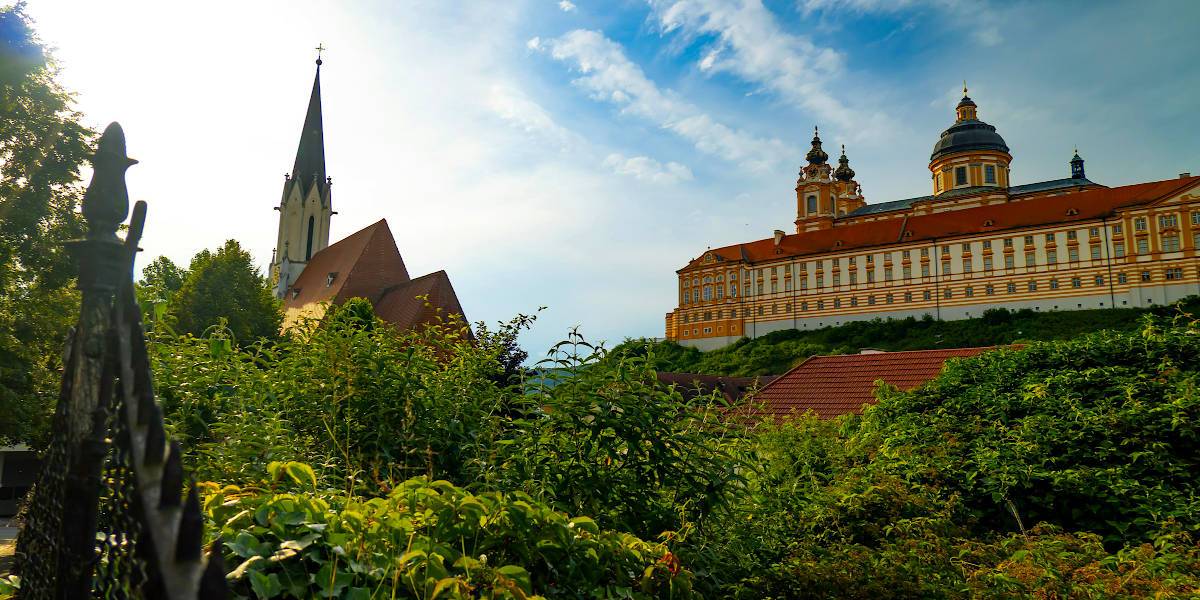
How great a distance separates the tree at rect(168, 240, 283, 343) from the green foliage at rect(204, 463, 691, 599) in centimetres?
2964

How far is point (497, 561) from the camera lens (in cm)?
232

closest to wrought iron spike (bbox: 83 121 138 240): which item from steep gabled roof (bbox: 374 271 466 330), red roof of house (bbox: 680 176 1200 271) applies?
steep gabled roof (bbox: 374 271 466 330)

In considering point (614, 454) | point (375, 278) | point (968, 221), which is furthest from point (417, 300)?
point (968, 221)

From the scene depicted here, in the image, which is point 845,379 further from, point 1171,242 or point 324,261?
point 1171,242

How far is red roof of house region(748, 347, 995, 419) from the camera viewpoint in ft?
46.5

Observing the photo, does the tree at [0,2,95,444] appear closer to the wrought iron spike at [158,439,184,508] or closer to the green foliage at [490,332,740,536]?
the green foliage at [490,332,740,536]

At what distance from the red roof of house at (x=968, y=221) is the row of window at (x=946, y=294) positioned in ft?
16.5

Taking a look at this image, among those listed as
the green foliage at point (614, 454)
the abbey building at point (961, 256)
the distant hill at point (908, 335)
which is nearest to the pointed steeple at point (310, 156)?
the distant hill at point (908, 335)

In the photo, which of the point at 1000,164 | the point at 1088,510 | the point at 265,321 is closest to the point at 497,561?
the point at 1088,510

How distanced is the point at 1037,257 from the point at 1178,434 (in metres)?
62.1

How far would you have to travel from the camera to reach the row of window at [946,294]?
55281 millimetres

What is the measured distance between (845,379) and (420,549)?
1460 cm

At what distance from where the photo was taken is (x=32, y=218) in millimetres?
16109

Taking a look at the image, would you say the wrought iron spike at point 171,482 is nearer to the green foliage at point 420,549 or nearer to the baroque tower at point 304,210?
the green foliage at point 420,549
